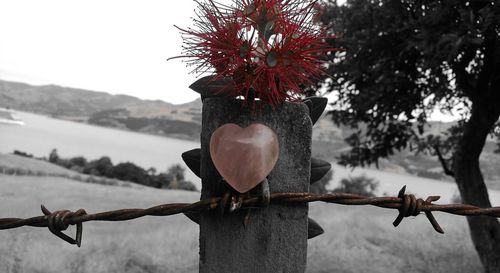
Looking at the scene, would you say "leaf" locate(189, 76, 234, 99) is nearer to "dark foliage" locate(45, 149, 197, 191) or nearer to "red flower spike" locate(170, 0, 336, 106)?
"red flower spike" locate(170, 0, 336, 106)

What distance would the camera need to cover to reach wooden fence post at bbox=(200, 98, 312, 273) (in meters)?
1.25

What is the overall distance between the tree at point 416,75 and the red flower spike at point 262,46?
4720 millimetres

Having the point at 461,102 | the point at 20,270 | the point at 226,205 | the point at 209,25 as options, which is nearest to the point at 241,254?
the point at 226,205

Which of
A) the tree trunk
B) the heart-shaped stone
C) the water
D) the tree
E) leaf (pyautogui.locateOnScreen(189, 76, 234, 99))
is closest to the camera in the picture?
the heart-shaped stone

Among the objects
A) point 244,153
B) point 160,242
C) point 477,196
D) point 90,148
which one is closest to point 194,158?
point 244,153

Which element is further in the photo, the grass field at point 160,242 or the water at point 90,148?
the water at point 90,148

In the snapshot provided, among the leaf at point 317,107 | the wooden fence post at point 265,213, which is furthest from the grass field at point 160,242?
A: the leaf at point 317,107

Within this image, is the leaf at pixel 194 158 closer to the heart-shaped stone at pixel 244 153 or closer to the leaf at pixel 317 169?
the heart-shaped stone at pixel 244 153

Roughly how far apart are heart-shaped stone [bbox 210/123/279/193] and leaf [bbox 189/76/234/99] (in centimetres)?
12

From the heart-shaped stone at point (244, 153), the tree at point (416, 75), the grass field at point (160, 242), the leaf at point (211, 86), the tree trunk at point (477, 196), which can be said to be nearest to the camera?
the heart-shaped stone at point (244, 153)

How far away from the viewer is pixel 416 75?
7801 millimetres

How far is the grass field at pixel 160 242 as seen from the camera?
795 cm

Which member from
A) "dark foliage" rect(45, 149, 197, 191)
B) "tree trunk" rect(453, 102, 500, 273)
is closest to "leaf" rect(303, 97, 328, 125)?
"tree trunk" rect(453, 102, 500, 273)

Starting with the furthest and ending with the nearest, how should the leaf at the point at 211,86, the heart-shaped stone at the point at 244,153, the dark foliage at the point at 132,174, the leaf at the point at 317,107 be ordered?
1. the dark foliage at the point at 132,174
2. the leaf at the point at 317,107
3. the leaf at the point at 211,86
4. the heart-shaped stone at the point at 244,153
